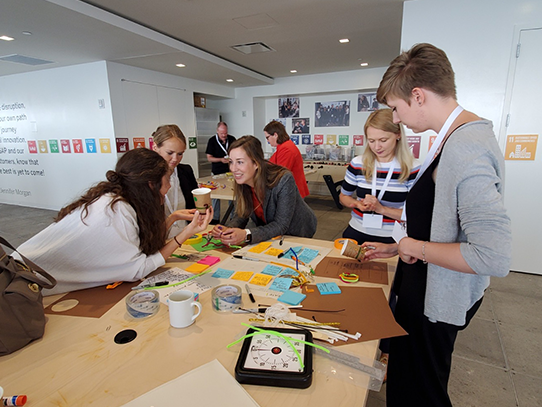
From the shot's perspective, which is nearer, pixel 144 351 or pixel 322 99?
pixel 144 351

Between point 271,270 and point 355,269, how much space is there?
1.31ft

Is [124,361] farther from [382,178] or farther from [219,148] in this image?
[219,148]

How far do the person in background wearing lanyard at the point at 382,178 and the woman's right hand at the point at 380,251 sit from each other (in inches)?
16.2

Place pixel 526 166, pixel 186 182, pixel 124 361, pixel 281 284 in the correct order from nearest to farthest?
pixel 124 361 → pixel 281 284 → pixel 186 182 → pixel 526 166

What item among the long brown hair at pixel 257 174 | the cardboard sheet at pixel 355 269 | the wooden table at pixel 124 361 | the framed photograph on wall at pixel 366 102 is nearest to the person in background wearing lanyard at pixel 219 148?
the framed photograph on wall at pixel 366 102

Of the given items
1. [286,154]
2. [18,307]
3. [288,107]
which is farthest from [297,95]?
[18,307]

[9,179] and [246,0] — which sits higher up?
[246,0]

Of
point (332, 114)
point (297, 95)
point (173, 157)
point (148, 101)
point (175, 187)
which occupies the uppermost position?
point (297, 95)

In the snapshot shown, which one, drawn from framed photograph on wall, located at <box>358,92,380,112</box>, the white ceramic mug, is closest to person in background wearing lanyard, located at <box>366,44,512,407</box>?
the white ceramic mug

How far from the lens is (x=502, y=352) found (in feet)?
6.72

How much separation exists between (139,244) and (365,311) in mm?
996

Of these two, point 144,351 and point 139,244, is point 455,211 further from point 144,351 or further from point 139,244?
point 139,244

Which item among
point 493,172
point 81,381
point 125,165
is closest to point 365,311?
point 493,172

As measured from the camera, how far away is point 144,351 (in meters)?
0.93
